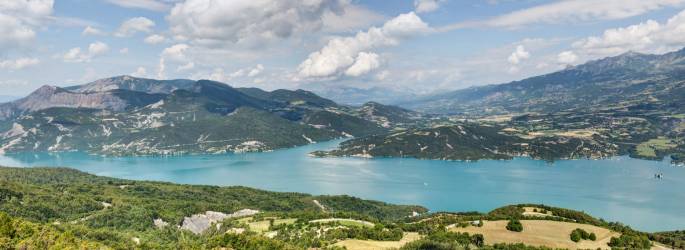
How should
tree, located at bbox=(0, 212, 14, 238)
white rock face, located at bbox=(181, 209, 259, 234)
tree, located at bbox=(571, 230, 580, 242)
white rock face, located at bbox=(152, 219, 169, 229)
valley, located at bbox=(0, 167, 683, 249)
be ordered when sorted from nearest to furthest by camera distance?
tree, located at bbox=(0, 212, 14, 238)
valley, located at bbox=(0, 167, 683, 249)
tree, located at bbox=(571, 230, 580, 242)
white rock face, located at bbox=(152, 219, 169, 229)
white rock face, located at bbox=(181, 209, 259, 234)

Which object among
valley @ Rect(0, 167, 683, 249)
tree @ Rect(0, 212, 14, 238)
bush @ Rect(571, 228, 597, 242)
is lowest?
valley @ Rect(0, 167, 683, 249)

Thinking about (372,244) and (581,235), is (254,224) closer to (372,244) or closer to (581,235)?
(372,244)

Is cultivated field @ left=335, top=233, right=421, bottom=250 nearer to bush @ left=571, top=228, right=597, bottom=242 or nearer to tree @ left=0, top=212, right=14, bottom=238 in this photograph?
bush @ left=571, top=228, right=597, bottom=242

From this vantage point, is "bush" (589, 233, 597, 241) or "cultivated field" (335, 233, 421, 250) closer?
"cultivated field" (335, 233, 421, 250)

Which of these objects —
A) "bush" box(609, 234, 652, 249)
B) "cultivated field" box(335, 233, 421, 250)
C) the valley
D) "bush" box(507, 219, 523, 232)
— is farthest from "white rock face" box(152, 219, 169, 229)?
"bush" box(609, 234, 652, 249)

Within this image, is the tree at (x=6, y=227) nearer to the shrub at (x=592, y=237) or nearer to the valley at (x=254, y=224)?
the valley at (x=254, y=224)

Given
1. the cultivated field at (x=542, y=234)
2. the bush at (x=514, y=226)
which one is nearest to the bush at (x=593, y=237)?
the cultivated field at (x=542, y=234)

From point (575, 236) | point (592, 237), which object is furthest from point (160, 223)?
point (592, 237)

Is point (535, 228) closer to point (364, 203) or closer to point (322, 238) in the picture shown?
point (322, 238)

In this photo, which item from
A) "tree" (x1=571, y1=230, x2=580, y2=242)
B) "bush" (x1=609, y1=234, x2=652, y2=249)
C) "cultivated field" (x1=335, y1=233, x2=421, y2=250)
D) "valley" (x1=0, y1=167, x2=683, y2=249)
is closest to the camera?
"valley" (x1=0, y1=167, x2=683, y2=249)

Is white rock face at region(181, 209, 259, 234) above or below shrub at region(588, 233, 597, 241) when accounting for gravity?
below

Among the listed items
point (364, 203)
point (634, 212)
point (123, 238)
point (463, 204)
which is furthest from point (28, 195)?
point (634, 212)
